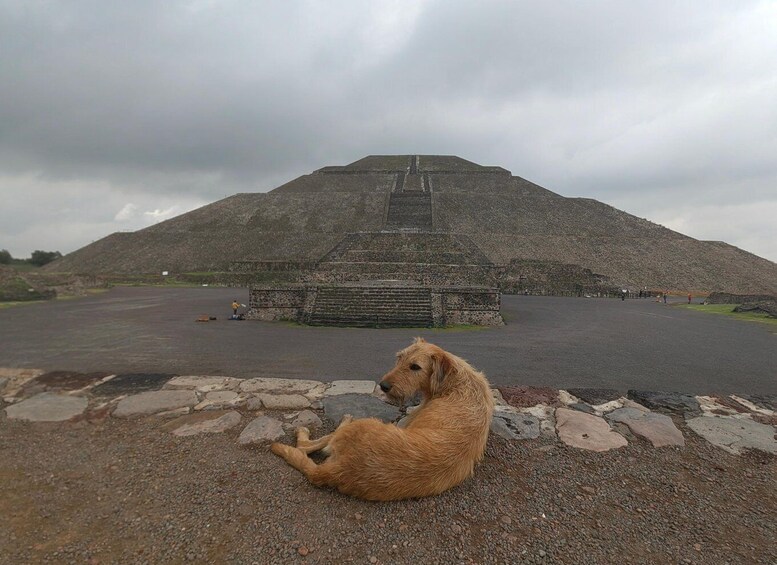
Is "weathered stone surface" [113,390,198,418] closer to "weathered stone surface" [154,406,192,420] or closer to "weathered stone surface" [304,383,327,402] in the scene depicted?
"weathered stone surface" [154,406,192,420]

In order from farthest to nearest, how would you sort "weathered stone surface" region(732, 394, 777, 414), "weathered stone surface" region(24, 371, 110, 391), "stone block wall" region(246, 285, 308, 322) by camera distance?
"stone block wall" region(246, 285, 308, 322), "weathered stone surface" region(24, 371, 110, 391), "weathered stone surface" region(732, 394, 777, 414)

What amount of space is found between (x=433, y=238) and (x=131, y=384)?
27170mm

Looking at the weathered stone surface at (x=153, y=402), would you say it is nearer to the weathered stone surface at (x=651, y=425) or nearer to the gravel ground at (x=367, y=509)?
the gravel ground at (x=367, y=509)

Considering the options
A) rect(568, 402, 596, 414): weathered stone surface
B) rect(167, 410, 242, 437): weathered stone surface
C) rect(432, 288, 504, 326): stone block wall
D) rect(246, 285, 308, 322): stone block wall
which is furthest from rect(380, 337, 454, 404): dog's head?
rect(246, 285, 308, 322): stone block wall

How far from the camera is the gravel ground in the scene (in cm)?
218

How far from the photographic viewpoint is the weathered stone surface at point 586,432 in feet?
11.6

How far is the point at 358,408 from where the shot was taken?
13.7 ft

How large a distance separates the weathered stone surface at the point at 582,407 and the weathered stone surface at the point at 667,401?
776 millimetres

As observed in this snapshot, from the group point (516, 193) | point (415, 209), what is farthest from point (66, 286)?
point (516, 193)

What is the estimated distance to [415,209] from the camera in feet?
170

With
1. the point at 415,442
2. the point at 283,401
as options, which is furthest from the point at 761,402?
the point at 283,401

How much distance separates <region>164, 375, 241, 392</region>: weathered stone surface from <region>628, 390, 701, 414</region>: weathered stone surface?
5.42 metres

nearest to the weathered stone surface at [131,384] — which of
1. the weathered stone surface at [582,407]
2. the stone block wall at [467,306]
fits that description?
the weathered stone surface at [582,407]

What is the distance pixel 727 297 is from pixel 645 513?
32493 mm
